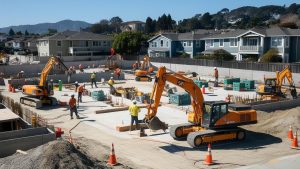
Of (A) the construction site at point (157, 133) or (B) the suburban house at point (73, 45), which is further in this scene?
(B) the suburban house at point (73, 45)

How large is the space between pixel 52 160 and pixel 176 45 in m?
58.2

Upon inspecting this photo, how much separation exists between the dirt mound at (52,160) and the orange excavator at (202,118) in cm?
511

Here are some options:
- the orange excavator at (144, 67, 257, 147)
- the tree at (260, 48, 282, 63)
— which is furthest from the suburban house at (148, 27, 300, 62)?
the orange excavator at (144, 67, 257, 147)

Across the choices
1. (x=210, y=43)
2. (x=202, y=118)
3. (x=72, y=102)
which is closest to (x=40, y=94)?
(x=72, y=102)

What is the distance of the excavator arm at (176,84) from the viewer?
17.1 metres

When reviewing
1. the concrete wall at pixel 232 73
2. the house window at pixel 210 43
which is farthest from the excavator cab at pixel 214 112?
the house window at pixel 210 43

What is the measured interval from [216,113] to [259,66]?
2576 cm

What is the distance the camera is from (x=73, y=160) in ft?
38.9

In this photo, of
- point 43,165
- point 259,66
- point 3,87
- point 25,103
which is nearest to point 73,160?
point 43,165

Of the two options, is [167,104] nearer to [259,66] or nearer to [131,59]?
[259,66]

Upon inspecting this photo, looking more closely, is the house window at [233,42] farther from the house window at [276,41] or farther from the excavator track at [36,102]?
the excavator track at [36,102]

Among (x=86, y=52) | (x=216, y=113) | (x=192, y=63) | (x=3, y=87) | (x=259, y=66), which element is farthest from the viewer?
(x=86, y=52)

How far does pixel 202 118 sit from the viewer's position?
58.5ft

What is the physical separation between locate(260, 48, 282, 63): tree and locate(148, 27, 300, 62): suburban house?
3.76 ft
